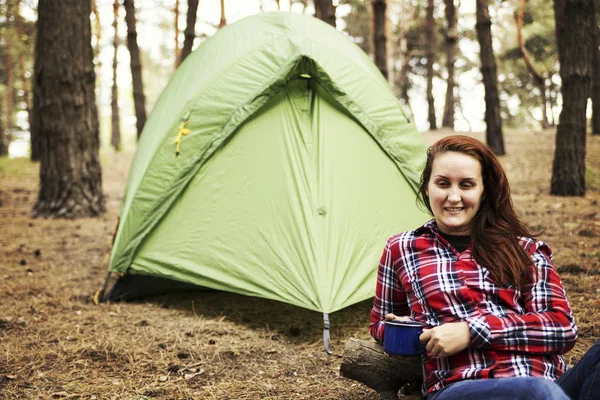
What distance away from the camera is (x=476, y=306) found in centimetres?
189

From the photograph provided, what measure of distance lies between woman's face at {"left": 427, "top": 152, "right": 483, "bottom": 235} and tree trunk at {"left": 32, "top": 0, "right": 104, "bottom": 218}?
6.01 meters

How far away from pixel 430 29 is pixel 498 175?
51.0 ft

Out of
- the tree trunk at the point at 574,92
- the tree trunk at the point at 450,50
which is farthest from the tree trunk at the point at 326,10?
the tree trunk at the point at 450,50

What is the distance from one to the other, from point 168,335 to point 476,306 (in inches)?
86.1

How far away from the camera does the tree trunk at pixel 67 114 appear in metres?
6.74

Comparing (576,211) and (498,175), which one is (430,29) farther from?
(498,175)

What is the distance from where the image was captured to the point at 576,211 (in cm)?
652

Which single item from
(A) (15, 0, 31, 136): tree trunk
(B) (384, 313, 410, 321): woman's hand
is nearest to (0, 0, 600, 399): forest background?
(B) (384, 313, 410, 321): woman's hand

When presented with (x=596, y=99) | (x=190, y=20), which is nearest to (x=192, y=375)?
(x=190, y=20)

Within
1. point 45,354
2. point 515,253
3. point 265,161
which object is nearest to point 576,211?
point 265,161

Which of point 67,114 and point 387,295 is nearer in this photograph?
point 387,295

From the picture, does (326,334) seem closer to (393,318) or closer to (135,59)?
(393,318)

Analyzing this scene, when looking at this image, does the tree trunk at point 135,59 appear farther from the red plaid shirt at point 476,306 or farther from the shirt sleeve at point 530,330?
the shirt sleeve at point 530,330

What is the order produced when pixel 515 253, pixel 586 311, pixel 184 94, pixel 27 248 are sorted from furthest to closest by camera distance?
1. pixel 27 248
2. pixel 184 94
3. pixel 586 311
4. pixel 515 253
